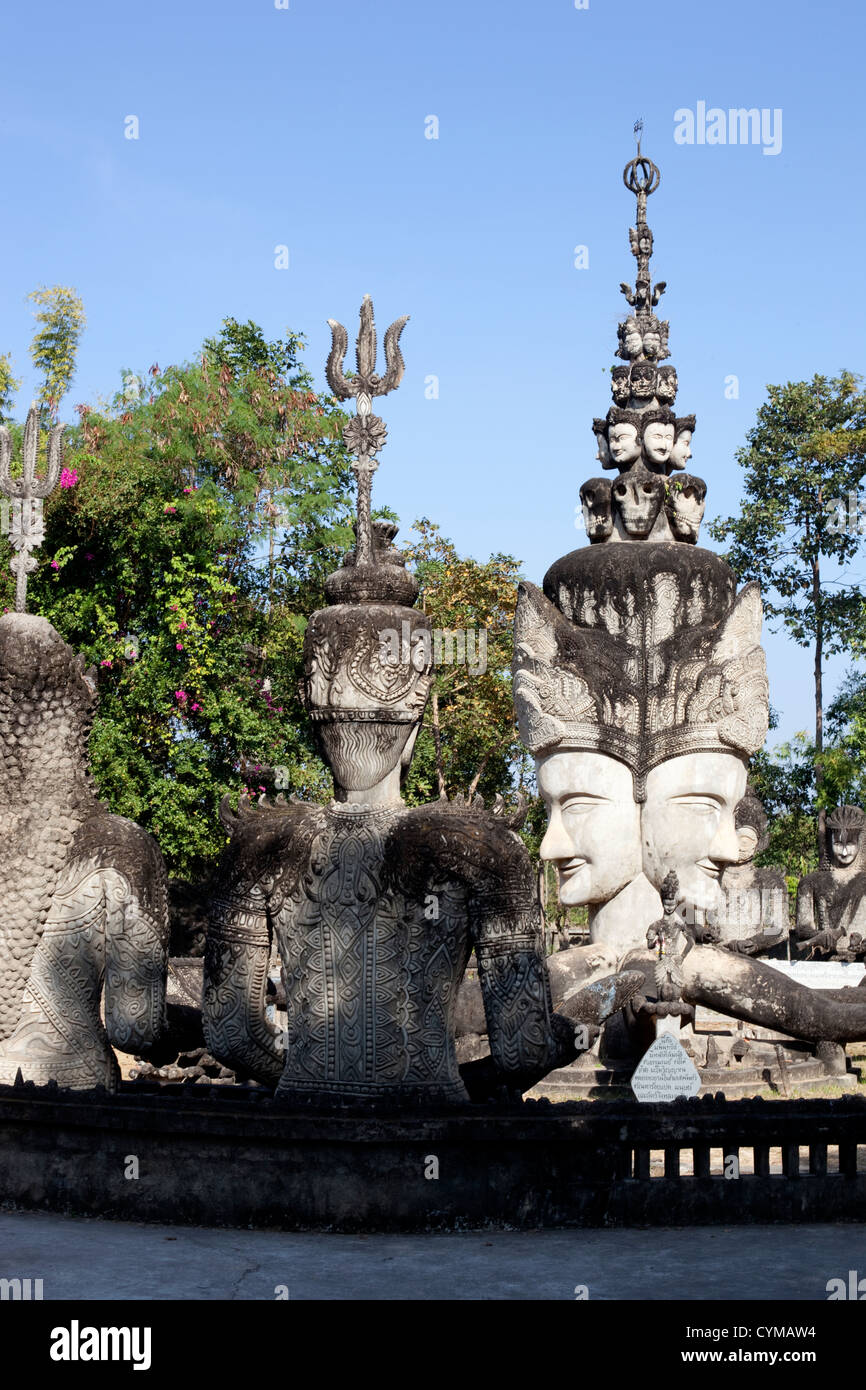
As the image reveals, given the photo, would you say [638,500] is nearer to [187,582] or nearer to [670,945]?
[670,945]

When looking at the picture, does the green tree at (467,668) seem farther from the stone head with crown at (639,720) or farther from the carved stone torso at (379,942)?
the carved stone torso at (379,942)

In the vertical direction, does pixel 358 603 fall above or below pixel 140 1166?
above

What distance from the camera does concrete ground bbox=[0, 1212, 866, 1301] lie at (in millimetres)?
5285

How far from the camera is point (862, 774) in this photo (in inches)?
1131

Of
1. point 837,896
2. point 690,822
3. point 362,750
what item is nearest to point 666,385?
point 690,822

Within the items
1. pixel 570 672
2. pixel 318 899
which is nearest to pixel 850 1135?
pixel 318 899

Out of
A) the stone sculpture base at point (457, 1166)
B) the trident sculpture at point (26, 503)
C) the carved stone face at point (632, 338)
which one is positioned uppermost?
the carved stone face at point (632, 338)

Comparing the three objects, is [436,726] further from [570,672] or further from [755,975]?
[755,975]

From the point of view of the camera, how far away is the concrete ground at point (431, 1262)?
5.29 metres

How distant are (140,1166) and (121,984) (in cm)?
96

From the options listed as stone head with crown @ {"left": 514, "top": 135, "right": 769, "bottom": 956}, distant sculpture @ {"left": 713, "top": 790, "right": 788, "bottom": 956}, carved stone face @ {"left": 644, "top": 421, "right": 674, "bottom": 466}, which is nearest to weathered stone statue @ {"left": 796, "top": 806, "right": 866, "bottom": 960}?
distant sculpture @ {"left": 713, "top": 790, "right": 788, "bottom": 956}

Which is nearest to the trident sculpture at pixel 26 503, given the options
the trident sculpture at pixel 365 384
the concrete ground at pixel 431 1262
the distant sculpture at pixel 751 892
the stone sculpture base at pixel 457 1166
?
the trident sculpture at pixel 365 384

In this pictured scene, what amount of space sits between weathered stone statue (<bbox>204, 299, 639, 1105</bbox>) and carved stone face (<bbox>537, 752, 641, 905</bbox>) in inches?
258

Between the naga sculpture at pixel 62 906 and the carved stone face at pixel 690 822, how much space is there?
22.0ft
